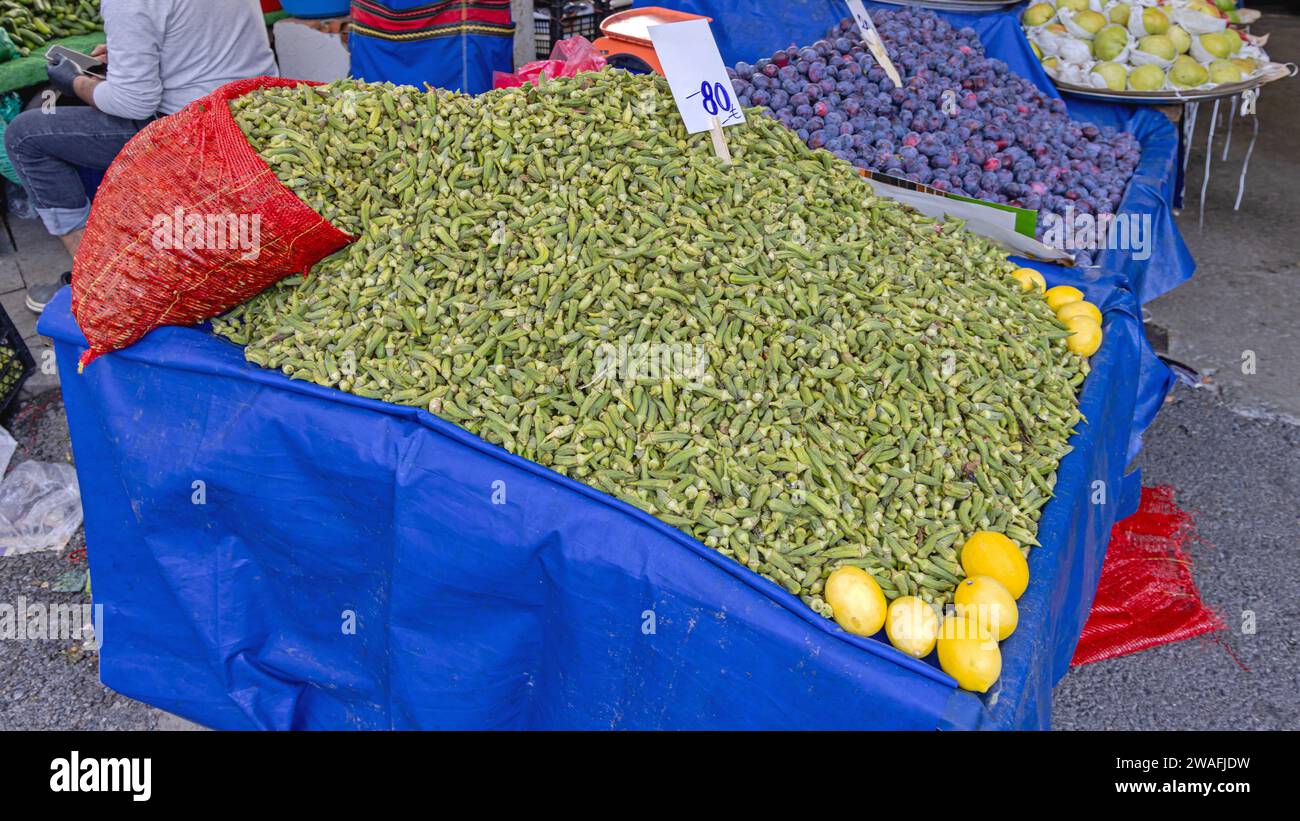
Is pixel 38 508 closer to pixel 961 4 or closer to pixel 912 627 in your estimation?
pixel 912 627

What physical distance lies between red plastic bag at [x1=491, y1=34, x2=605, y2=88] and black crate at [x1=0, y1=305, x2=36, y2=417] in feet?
7.79

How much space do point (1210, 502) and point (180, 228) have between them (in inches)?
154

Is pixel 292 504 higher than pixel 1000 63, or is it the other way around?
pixel 1000 63

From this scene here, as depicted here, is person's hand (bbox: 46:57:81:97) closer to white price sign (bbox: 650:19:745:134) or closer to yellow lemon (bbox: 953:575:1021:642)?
white price sign (bbox: 650:19:745:134)

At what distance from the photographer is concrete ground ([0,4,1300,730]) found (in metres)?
2.85

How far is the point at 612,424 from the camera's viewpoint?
7.00 feet

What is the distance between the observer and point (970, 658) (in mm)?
1793

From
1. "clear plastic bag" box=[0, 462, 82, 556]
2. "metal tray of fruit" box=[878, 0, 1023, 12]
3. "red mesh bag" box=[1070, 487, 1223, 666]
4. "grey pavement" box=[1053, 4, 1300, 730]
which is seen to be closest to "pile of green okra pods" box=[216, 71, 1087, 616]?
"red mesh bag" box=[1070, 487, 1223, 666]

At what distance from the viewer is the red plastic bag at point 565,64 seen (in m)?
3.84

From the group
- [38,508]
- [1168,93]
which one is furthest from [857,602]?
[1168,93]

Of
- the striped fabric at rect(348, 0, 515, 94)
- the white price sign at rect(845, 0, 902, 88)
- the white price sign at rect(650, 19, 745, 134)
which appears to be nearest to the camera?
the white price sign at rect(650, 19, 745, 134)
